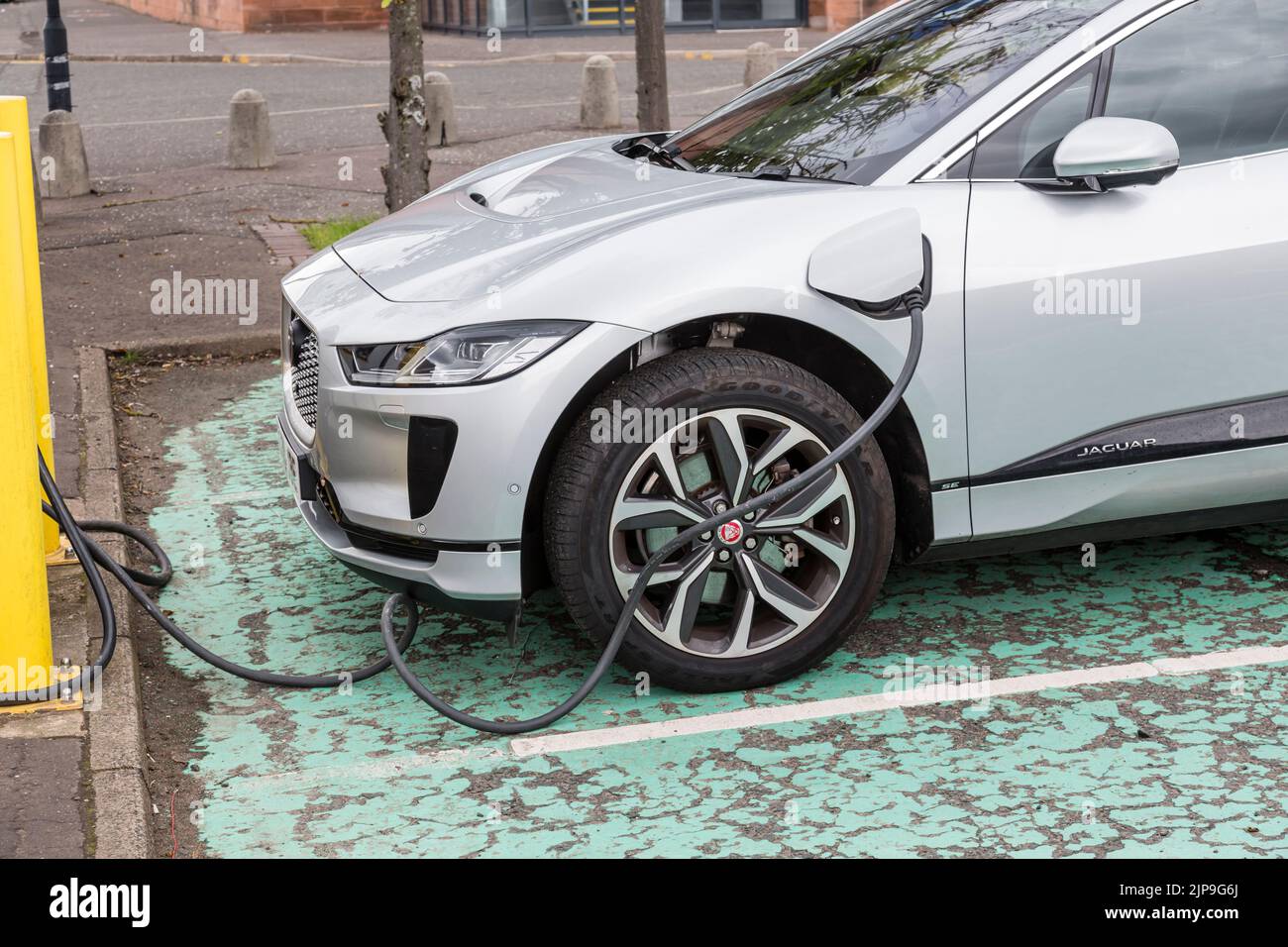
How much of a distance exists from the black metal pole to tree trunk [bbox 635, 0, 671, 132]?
6.21 m

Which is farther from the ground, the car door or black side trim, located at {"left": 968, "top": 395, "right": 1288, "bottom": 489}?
the car door

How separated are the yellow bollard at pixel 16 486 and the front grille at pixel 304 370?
0.71 metres

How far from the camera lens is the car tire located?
3660mm

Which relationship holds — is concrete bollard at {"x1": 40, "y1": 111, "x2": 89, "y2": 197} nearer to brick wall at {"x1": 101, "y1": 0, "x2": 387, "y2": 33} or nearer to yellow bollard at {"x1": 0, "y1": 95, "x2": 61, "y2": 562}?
yellow bollard at {"x1": 0, "y1": 95, "x2": 61, "y2": 562}

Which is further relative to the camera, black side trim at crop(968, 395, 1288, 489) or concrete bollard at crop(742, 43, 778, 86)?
concrete bollard at crop(742, 43, 778, 86)

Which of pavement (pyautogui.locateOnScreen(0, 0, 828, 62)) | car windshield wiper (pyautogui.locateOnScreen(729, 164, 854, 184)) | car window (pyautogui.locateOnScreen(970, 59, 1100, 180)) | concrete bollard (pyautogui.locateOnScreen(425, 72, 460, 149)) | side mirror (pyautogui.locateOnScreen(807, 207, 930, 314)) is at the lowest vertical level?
side mirror (pyautogui.locateOnScreen(807, 207, 930, 314))

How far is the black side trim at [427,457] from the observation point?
360cm

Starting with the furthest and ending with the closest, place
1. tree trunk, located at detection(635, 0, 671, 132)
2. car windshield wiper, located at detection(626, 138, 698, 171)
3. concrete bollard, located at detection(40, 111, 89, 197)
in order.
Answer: concrete bollard, located at detection(40, 111, 89, 197) < tree trunk, located at detection(635, 0, 671, 132) < car windshield wiper, located at detection(626, 138, 698, 171)

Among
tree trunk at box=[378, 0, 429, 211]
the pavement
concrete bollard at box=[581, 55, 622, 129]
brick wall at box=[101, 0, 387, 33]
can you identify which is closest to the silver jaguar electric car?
tree trunk at box=[378, 0, 429, 211]

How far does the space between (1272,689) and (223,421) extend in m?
4.36

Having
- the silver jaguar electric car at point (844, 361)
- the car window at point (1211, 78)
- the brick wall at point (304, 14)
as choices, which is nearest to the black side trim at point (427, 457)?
the silver jaguar electric car at point (844, 361)

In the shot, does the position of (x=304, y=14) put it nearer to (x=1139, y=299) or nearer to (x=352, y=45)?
(x=352, y=45)

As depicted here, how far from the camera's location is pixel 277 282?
8250mm
